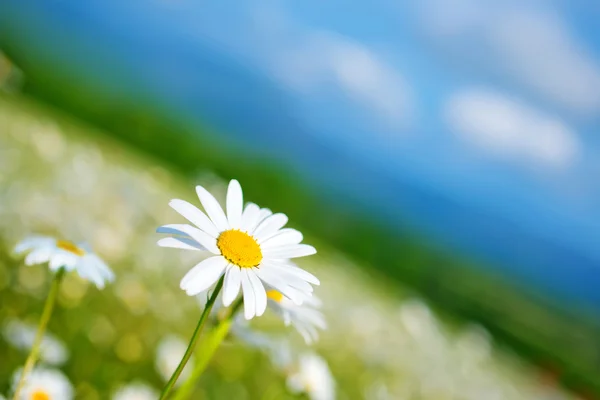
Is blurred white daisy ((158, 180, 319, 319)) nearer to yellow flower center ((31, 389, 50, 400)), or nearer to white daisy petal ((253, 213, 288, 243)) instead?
white daisy petal ((253, 213, 288, 243))

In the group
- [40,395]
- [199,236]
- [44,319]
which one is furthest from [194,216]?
[40,395]

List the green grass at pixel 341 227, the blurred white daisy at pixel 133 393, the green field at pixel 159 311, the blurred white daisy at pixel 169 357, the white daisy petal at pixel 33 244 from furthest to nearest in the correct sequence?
the green grass at pixel 341 227
the green field at pixel 159 311
the blurred white daisy at pixel 169 357
the blurred white daisy at pixel 133 393
the white daisy petal at pixel 33 244

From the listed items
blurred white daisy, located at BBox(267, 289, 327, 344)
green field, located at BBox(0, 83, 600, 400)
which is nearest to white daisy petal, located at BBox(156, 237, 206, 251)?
blurred white daisy, located at BBox(267, 289, 327, 344)

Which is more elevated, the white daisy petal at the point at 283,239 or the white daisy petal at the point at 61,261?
the white daisy petal at the point at 283,239

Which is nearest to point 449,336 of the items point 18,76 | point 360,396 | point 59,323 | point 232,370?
point 360,396

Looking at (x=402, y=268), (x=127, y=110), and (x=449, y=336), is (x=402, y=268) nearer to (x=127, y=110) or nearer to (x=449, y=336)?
(x=449, y=336)

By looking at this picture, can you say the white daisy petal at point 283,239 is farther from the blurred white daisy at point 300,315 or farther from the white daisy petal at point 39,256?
the white daisy petal at point 39,256

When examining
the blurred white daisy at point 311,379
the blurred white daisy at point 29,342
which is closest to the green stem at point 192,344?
the blurred white daisy at point 311,379
